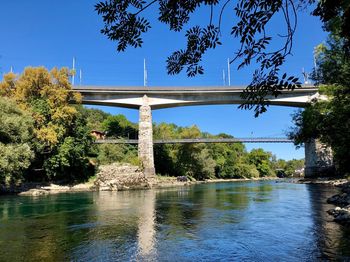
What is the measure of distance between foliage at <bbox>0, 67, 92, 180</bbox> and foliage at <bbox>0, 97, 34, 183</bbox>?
19.0ft

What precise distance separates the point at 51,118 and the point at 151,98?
57.6ft

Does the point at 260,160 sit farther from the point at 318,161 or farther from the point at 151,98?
the point at 151,98

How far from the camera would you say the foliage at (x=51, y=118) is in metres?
40.1

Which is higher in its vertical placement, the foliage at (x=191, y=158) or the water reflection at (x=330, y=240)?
the foliage at (x=191, y=158)

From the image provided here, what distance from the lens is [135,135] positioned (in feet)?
255

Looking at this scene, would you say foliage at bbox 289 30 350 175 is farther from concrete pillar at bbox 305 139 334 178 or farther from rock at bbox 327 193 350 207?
concrete pillar at bbox 305 139 334 178

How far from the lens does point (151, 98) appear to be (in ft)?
178

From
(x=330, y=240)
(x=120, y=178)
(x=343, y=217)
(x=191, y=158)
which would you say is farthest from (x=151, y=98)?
(x=330, y=240)

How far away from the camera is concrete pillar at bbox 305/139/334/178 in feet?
186

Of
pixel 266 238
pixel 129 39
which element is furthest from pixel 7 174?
pixel 129 39

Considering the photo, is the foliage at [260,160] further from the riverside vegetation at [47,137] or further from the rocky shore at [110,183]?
the rocky shore at [110,183]

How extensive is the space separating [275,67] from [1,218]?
17.5m

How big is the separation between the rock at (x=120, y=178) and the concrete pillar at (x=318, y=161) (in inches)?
1198

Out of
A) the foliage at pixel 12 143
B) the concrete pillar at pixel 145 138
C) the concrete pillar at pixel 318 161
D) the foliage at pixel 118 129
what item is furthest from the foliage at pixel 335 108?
the foliage at pixel 118 129
